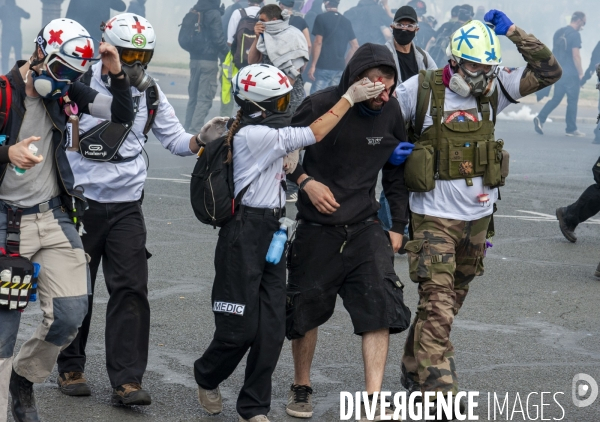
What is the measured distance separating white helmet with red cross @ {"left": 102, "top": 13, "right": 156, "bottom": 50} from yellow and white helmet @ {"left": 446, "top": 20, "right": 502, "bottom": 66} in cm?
160

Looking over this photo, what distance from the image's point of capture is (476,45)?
5090 millimetres

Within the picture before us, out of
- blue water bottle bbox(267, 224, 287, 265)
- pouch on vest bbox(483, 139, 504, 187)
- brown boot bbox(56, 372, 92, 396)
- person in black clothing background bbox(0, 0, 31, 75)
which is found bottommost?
person in black clothing background bbox(0, 0, 31, 75)

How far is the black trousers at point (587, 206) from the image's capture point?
30.0ft

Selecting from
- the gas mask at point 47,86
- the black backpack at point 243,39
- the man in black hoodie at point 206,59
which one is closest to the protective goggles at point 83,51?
the gas mask at point 47,86

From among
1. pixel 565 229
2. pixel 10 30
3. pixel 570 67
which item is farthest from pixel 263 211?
pixel 10 30

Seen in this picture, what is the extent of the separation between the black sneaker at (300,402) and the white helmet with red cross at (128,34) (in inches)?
75.9

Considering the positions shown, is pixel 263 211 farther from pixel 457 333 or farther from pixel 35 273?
pixel 457 333

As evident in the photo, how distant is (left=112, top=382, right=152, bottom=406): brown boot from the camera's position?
4902 millimetres

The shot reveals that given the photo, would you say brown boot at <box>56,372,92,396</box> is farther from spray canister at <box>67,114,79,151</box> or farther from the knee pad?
spray canister at <box>67,114,79,151</box>

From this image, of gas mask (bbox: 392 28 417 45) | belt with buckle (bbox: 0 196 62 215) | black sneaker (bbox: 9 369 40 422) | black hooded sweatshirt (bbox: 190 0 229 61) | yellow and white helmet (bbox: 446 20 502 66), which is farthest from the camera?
black hooded sweatshirt (bbox: 190 0 229 61)

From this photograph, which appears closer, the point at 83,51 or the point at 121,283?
the point at 83,51

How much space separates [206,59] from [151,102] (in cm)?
1160

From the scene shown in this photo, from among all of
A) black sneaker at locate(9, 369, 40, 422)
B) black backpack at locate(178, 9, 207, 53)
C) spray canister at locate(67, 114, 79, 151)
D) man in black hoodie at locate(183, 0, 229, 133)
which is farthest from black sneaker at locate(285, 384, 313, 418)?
black backpack at locate(178, 9, 207, 53)

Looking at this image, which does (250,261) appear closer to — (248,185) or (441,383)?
(248,185)
